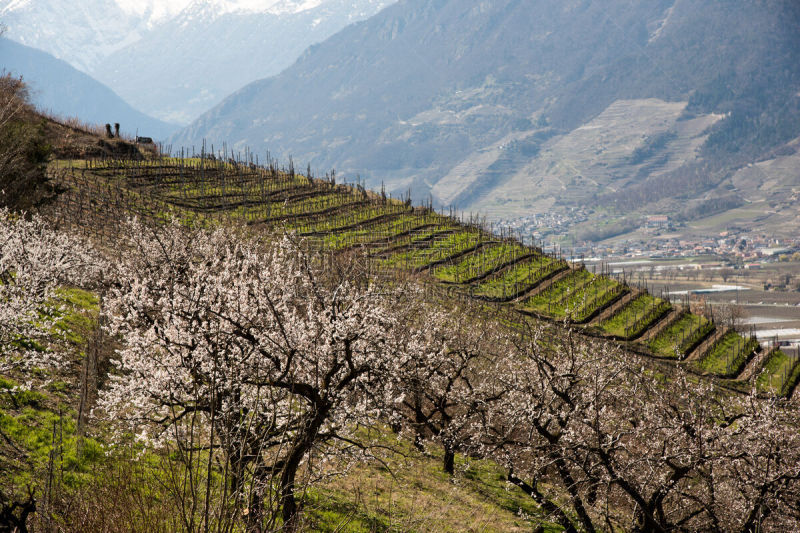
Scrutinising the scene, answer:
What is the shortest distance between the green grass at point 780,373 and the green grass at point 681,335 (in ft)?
29.0

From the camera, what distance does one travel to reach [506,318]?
6831 centimetres

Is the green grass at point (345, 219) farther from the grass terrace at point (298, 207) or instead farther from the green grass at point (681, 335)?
the green grass at point (681, 335)

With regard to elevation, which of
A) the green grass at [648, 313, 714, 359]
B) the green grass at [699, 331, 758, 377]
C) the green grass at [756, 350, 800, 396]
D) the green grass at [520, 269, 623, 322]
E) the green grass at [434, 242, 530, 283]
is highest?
the green grass at [434, 242, 530, 283]

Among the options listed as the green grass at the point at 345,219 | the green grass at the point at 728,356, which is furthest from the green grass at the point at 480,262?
the green grass at the point at 728,356

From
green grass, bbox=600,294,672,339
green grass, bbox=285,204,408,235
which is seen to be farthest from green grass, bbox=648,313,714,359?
green grass, bbox=285,204,408,235

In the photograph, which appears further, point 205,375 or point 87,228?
point 87,228

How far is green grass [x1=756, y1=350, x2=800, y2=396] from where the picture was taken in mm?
72562

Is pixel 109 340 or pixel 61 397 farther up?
pixel 109 340

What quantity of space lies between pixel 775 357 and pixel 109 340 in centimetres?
9241

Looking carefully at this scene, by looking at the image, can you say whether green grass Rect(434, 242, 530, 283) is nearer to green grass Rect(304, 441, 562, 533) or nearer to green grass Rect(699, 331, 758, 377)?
green grass Rect(699, 331, 758, 377)

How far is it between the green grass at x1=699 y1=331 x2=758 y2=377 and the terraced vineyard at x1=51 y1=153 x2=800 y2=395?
0.60ft

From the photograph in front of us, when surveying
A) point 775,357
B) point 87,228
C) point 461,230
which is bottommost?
point 775,357

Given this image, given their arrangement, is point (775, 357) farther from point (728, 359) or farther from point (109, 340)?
point (109, 340)

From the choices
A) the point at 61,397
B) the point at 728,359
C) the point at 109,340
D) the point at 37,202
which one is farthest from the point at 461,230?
the point at 61,397
